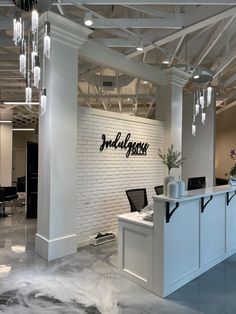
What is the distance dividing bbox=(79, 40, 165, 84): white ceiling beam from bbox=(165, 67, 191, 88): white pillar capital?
0.51 feet

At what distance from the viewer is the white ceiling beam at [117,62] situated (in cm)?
528

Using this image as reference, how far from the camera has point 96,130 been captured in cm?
533

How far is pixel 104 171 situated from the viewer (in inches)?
217

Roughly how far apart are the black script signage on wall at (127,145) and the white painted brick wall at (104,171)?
88 mm

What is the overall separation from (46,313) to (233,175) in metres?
3.89

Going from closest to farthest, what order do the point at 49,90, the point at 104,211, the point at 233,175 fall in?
the point at 49,90
the point at 233,175
the point at 104,211

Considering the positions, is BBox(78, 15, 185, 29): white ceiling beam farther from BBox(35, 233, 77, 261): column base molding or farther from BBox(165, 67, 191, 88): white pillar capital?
BBox(35, 233, 77, 261): column base molding

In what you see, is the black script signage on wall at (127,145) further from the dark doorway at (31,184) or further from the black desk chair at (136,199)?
the dark doorway at (31,184)

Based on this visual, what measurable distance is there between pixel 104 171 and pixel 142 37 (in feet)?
8.54

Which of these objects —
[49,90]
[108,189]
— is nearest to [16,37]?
[49,90]

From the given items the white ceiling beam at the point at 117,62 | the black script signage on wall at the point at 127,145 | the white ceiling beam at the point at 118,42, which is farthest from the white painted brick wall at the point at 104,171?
the white ceiling beam at the point at 118,42

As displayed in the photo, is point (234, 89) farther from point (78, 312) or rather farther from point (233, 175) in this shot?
point (78, 312)

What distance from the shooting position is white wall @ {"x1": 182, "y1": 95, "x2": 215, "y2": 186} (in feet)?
29.1

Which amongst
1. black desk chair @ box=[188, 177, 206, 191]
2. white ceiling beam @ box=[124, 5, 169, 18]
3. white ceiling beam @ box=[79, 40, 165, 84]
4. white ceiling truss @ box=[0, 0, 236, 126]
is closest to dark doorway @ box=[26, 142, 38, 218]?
white ceiling truss @ box=[0, 0, 236, 126]
